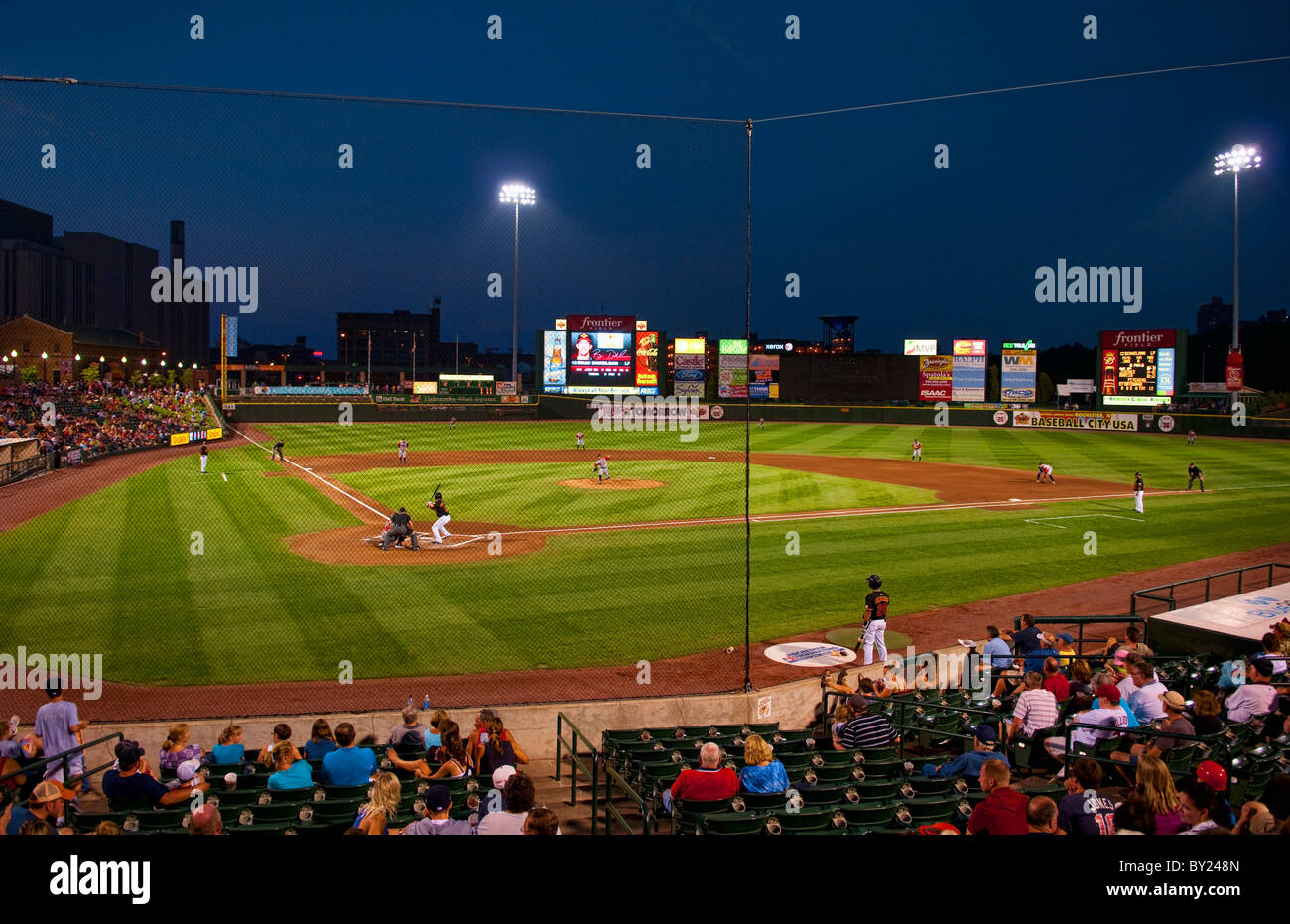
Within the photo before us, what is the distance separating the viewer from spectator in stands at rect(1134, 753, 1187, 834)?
5.80m

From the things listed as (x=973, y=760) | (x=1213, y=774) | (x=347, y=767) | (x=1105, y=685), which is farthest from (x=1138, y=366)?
(x=347, y=767)

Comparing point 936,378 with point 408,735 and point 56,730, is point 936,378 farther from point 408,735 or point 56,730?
point 56,730

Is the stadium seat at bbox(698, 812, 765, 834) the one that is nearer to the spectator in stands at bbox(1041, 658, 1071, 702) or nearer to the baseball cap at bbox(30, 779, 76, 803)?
the baseball cap at bbox(30, 779, 76, 803)

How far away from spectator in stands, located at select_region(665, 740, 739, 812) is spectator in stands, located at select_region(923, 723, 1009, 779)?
2.16 metres

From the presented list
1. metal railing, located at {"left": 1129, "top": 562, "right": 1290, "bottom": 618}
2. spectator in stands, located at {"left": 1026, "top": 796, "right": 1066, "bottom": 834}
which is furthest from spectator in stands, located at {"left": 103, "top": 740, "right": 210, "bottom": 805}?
metal railing, located at {"left": 1129, "top": 562, "right": 1290, "bottom": 618}

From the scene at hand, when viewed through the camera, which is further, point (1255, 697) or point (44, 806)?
point (1255, 697)

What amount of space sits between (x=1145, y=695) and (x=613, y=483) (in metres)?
27.2

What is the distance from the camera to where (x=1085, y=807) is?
5.95m

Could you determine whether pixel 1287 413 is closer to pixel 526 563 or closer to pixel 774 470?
pixel 774 470

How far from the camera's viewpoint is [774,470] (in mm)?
41875
